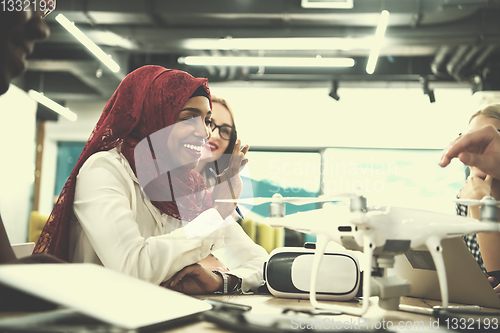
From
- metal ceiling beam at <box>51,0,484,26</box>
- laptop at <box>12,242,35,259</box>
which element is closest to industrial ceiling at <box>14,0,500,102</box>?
metal ceiling beam at <box>51,0,484,26</box>

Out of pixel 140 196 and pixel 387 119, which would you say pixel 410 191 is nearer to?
pixel 387 119

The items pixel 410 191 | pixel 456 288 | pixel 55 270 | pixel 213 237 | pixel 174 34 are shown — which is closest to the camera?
pixel 55 270

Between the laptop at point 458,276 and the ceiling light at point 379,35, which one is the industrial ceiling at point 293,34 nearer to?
the ceiling light at point 379,35

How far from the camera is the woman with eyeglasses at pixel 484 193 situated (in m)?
1.10

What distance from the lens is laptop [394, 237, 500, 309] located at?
723mm

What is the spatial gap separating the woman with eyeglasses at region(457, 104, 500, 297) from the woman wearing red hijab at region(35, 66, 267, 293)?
684mm

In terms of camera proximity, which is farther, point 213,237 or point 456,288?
point 213,237

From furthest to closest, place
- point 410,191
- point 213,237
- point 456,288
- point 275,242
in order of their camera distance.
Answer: point 410,191, point 275,242, point 213,237, point 456,288

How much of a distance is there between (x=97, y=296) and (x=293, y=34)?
179 inches

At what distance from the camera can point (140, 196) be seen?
105cm

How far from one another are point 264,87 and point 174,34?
211cm

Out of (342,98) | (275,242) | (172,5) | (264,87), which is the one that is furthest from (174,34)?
(342,98)

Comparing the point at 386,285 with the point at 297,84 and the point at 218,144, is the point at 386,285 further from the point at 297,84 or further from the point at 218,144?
the point at 297,84

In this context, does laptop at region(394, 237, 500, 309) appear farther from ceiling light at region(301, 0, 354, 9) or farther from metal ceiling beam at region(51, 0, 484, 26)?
metal ceiling beam at region(51, 0, 484, 26)
